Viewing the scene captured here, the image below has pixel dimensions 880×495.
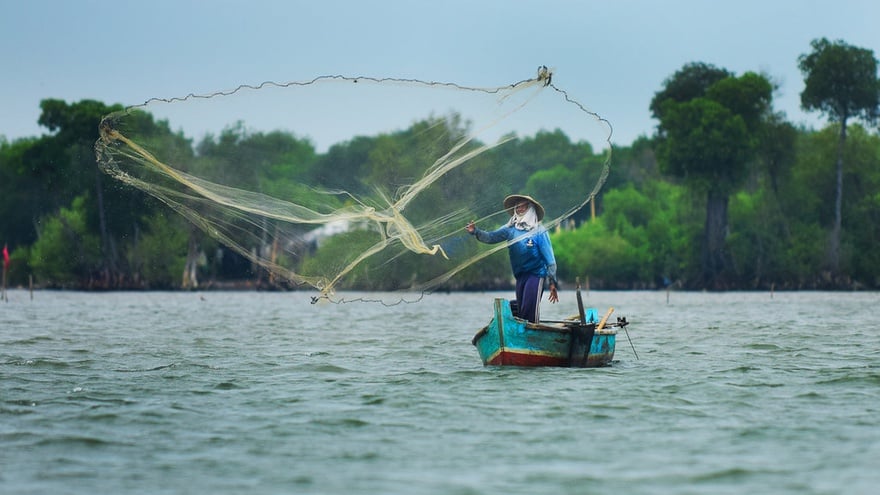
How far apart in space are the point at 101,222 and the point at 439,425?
71235 millimetres

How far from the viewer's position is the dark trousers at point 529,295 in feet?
59.7

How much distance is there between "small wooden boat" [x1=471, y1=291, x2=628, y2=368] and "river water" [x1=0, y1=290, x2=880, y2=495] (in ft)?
0.76

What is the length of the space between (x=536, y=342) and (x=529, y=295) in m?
0.66

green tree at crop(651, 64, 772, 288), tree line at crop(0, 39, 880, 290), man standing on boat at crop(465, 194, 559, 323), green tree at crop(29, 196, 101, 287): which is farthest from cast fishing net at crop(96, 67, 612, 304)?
green tree at crop(29, 196, 101, 287)

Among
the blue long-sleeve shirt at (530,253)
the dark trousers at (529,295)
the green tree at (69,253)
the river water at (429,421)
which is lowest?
the river water at (429,421)

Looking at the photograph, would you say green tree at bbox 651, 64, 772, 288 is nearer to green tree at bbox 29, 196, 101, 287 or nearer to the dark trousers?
green tree at bbox 29, 196, 101, 287

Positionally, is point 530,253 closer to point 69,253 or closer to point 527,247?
point 527,247

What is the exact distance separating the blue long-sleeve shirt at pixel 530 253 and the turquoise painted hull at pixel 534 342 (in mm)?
561

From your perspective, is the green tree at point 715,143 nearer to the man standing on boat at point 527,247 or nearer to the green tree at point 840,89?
the green tree at point 840,89

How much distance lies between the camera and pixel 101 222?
8181 cm

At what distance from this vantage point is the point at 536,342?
60.1 ft

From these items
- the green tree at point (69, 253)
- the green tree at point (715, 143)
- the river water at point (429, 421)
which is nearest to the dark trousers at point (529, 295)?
the river water at point (429, 421)

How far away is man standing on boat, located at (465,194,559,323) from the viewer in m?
16.8

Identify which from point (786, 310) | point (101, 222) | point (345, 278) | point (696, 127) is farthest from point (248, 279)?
point (345, 278)
